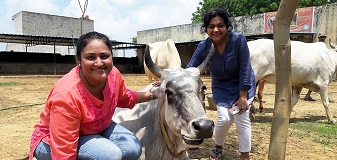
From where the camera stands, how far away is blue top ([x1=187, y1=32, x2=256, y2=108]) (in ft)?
11.6

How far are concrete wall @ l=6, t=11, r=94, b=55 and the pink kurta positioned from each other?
1134 inches

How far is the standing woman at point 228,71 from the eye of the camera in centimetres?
351

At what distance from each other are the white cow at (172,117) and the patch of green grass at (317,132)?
3.54 meters

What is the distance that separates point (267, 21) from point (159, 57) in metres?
15.8

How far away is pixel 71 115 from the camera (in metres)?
2.32

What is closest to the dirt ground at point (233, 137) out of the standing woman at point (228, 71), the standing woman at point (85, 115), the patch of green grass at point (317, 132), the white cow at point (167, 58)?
the patch of green grass at point (317, 132)

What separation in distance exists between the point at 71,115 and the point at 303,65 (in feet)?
20.5

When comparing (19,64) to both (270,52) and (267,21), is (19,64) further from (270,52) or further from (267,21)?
(270,52)

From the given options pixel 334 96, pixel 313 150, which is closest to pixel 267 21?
pixel 334 96

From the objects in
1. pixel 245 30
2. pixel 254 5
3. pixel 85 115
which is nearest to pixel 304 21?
pixel 245 30

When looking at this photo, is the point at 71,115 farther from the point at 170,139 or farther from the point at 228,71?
the point at 228,71

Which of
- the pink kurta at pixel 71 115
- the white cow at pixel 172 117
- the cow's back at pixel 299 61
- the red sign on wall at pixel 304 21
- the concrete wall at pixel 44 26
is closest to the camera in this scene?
the pink kurta at pixel 71 115

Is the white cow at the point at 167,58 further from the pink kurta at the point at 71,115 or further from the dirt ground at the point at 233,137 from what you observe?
the pink kurta at the point at 71,115

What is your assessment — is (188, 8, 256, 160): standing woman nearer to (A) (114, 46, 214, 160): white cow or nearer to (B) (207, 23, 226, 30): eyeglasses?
(B) (207, 23, 226, 30): eyeglasses
